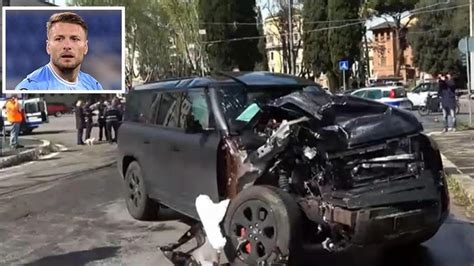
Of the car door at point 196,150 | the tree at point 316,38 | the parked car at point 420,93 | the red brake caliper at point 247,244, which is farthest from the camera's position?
the tree at point 316,38

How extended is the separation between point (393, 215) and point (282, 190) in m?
0.96

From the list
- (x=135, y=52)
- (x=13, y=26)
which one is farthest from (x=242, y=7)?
(x=13, y=26)

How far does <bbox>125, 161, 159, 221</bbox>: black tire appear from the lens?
29.8 ft

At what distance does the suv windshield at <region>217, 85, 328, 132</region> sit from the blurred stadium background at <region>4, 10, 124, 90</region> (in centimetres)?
1654

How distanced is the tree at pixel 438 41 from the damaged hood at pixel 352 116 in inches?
2684

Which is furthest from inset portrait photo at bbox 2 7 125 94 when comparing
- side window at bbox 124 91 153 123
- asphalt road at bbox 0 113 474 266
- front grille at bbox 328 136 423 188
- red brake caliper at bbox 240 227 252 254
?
front grille at bbox 328 136 423 188

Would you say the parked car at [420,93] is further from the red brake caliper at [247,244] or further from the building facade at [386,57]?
the building facade at [386,57]

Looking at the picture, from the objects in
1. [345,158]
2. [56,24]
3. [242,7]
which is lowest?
[345,158]

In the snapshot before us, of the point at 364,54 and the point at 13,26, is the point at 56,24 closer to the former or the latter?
the point at 13,26

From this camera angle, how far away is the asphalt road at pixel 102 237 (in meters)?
7.04

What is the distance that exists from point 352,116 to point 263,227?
1.24 meters

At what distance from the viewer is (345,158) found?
234 inches

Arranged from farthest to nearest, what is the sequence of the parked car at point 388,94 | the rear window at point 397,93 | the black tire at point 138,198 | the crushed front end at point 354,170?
the rear window at point 397,93, the parked car at point 388,94, the black tire at point 138,198, the crushed front end at point 354,170

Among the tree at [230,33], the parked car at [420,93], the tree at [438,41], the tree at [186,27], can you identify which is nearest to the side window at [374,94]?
the parked car at [420,93]
